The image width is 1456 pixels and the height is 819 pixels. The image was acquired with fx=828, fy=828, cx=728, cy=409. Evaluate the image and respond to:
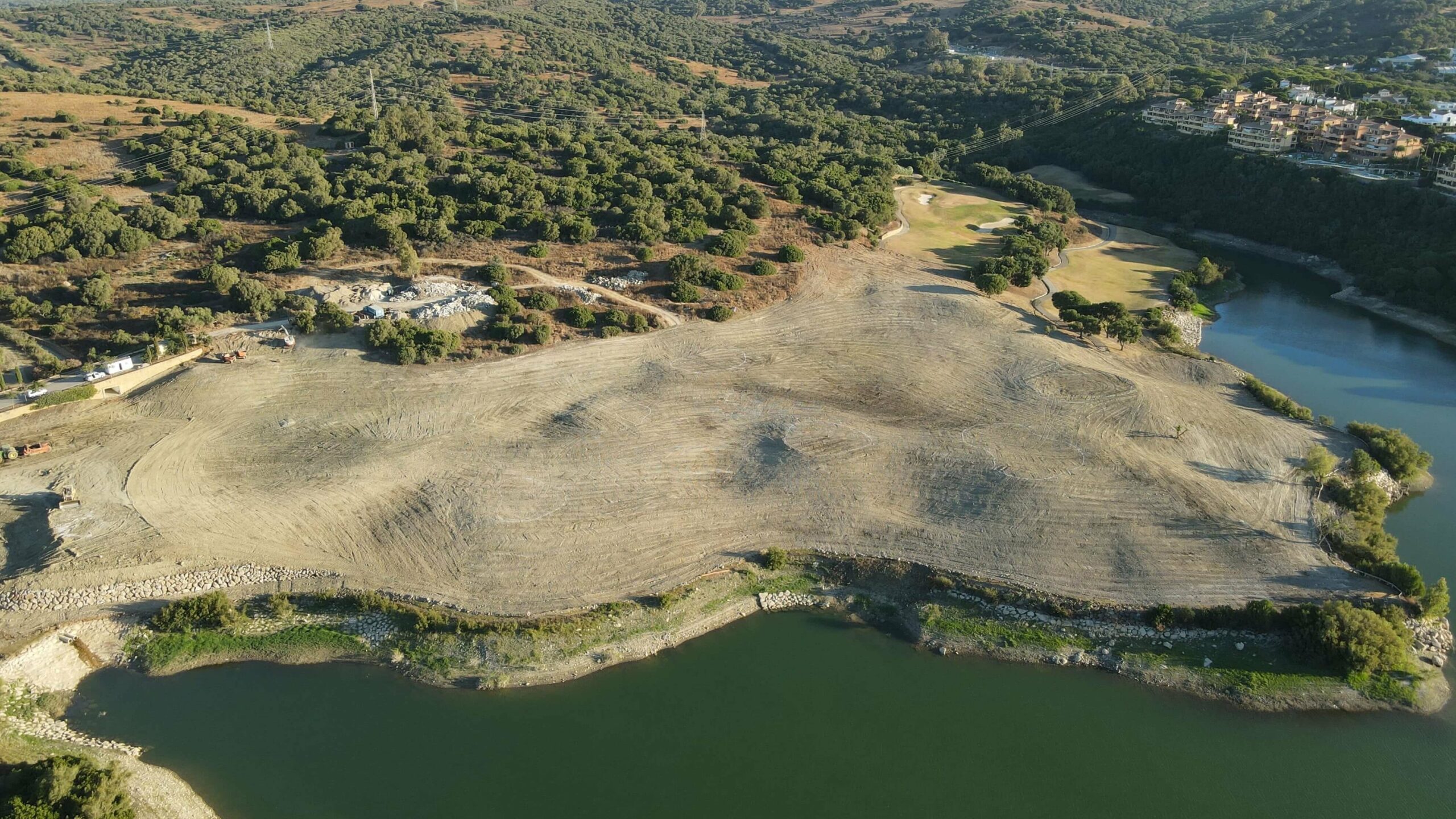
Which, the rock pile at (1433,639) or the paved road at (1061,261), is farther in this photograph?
the paved road at (1061,261)

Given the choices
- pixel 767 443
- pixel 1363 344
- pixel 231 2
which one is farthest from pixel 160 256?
pixel 231 2

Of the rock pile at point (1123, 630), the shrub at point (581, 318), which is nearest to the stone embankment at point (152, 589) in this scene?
the shrub at point (581, 318)

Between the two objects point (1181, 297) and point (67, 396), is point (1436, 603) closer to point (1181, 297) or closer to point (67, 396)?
point (1181, 297)

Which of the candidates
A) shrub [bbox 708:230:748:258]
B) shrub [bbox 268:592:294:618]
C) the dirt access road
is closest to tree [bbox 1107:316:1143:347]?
shrub [bbox 708:230:748:258]

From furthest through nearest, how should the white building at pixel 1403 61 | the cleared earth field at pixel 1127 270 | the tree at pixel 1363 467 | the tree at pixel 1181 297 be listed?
the white building at pixel 1403 61 < the cleared earth field at pixel 1127 270 < the tree at pixel 1181 297 < the tree at pixel 1363 467

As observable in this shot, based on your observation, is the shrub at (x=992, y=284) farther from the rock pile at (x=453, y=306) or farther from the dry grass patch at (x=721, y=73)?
the dry grass patch at (x=721, y=73)

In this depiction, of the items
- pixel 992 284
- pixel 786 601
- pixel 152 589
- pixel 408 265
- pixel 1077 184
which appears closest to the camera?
pixel 152 589

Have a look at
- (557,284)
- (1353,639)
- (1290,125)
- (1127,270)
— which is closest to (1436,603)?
(1353,639)
